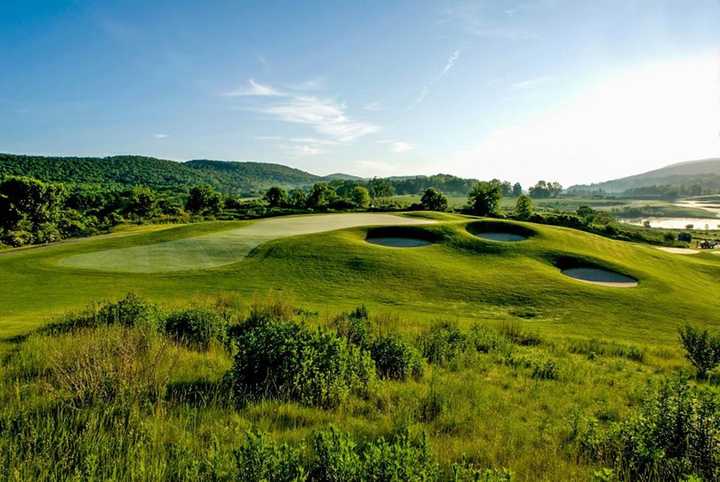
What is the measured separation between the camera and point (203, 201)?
96.6 m

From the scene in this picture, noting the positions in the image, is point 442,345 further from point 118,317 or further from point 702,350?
point 118,317

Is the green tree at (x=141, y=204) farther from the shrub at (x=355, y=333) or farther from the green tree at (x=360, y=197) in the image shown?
the shrub at (x=355, y=333)

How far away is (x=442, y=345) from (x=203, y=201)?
98.1 metres

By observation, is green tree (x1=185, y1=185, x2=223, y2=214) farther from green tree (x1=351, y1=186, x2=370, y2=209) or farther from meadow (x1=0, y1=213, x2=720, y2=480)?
meadow (x1=0, y1=213, x2=720, y2=480)

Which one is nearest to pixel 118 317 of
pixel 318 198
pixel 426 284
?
pixel 426 284

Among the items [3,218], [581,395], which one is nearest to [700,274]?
[581,395]

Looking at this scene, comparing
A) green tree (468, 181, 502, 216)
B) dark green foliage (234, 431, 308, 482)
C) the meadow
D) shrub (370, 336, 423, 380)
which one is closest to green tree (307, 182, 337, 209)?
green tree (468, 181, 502, 216)

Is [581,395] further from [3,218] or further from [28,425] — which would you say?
[3,218]

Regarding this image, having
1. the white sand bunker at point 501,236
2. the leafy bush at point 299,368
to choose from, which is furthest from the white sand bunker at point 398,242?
the leafy bush at point 299,368

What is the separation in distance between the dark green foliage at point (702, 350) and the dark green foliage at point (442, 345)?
6.68 metres

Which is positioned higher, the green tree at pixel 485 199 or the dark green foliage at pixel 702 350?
the green tree at pixel 485 199

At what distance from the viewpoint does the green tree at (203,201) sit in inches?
3780

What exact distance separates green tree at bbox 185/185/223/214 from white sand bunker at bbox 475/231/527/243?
82.7 meters

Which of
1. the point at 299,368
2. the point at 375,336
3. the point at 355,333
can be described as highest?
the point at 299,368
